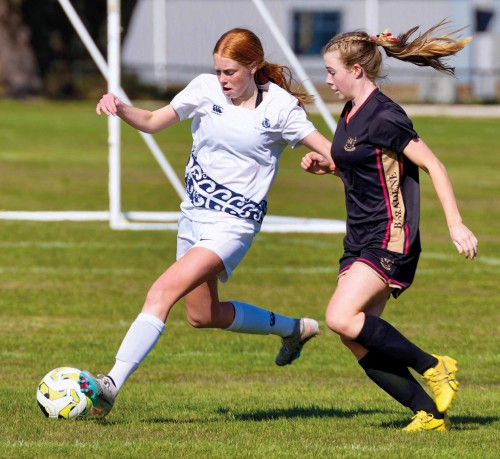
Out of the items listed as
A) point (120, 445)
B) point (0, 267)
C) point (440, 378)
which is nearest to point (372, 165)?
point (440, 378)

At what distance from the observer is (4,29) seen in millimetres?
47625

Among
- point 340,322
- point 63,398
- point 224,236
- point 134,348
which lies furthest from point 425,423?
point 63,398

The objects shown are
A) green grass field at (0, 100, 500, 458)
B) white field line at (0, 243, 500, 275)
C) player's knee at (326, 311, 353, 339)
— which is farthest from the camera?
white field line at (0, 243, 500, 275)

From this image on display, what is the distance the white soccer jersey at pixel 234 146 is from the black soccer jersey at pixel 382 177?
1.68 ft

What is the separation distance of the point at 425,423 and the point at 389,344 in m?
0.46

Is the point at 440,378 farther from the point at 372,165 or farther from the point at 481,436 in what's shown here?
the point at 372,165

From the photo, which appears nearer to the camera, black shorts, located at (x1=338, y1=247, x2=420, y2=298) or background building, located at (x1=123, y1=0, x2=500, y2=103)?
black shorts, located at (x1=338, y1=247, x2=420, y2=298)

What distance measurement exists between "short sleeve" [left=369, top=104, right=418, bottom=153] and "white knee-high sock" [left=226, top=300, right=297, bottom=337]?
1658mm

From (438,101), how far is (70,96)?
13.5 meters

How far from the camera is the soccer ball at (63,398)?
683 cm

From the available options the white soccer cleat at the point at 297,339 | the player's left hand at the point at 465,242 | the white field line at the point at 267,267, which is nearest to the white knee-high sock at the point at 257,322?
the white soccer cleat at the point at 297,339

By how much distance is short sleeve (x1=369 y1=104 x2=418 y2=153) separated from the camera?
267 inches

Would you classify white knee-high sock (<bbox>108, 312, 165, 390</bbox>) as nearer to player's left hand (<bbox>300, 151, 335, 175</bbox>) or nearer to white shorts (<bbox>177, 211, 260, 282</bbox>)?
white shorts (<bbox>177, 211, 260, 282</bbox>)

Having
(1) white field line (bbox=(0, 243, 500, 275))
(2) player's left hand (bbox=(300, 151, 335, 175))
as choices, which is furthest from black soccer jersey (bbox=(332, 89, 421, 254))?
(1) white field line (bbox=(0, 243, 500, 275))
